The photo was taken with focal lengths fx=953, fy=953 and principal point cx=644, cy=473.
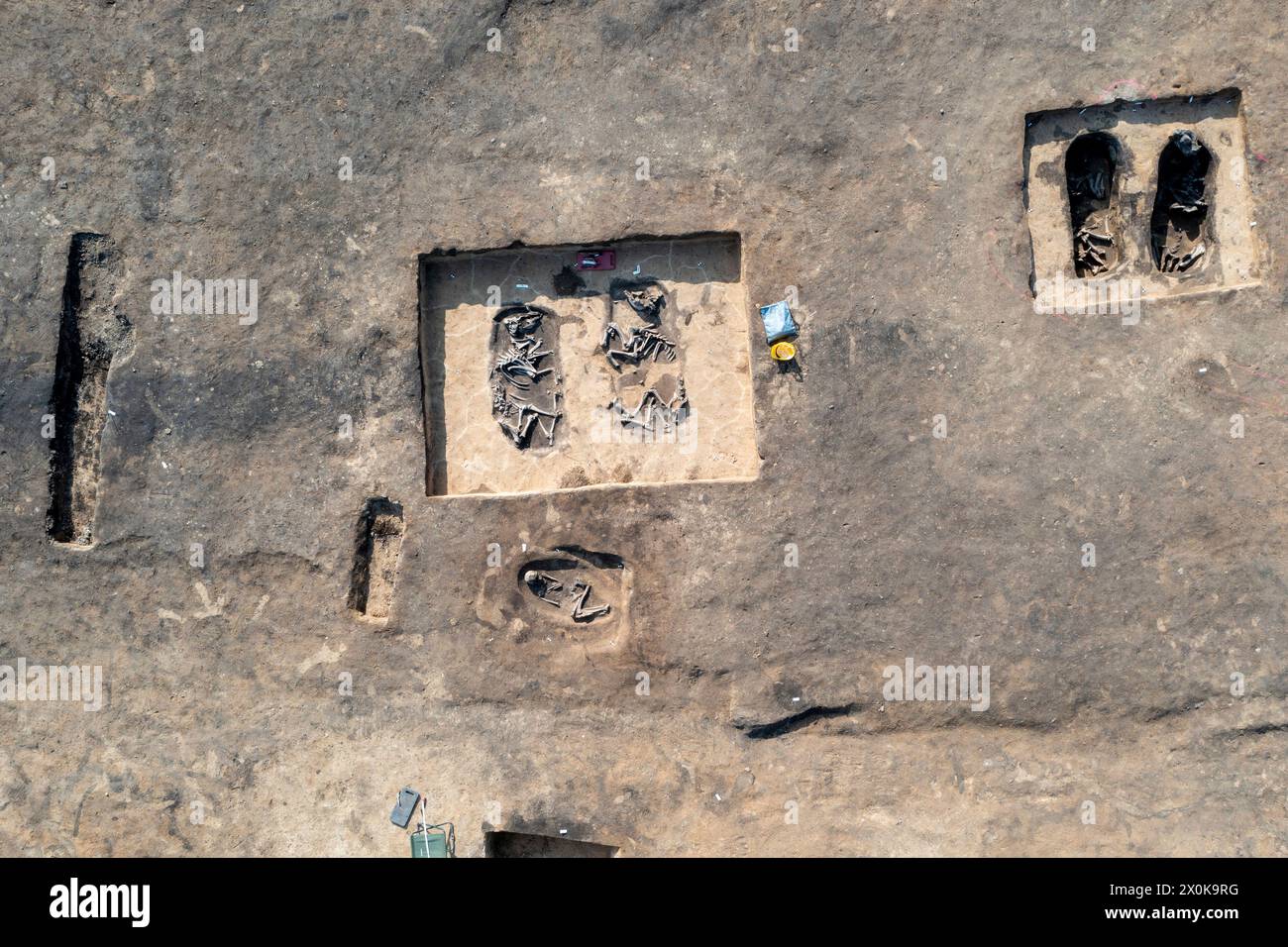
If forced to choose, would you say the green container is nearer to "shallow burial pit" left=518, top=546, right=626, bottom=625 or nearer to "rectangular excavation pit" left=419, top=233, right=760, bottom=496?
"shallow burial pit" left=518, top=546, right=626, bottom=625

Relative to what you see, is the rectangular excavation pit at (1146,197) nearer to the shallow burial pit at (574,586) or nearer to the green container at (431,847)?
the shallow burial pit at (574,586)

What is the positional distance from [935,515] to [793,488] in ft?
3.88

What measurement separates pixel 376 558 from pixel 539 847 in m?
2.92

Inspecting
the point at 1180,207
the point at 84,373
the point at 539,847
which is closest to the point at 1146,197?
the point at 1180,207

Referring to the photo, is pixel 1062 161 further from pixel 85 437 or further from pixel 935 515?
pixel 85 437

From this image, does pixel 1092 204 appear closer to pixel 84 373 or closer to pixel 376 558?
pixel 376 558

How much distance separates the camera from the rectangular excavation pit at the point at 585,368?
8.35 meters

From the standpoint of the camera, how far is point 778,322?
25.8 feet

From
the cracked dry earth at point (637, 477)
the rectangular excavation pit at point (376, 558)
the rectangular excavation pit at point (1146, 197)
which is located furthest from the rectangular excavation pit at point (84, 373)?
the rectangular excavation pit at point (1146, 197)

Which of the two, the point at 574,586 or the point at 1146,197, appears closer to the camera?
the point at 1146,197

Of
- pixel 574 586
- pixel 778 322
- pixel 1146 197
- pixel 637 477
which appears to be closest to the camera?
pixel 778 322

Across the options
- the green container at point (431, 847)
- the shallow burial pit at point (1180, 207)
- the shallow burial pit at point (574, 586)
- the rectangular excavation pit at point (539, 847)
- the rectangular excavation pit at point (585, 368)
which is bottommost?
the rectangular excavation pit at point (539, 847)

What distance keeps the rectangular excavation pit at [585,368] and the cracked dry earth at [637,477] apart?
20cm

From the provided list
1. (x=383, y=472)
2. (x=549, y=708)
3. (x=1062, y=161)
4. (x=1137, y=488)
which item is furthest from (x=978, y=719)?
(x=383, y=472)
